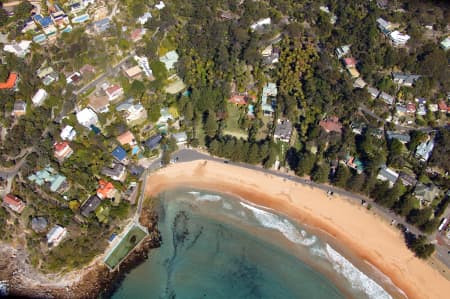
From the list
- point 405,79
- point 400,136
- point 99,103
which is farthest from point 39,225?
point 405,79

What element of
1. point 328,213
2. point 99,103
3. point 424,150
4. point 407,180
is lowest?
point 328,213

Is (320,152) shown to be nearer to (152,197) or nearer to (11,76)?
(152,197)

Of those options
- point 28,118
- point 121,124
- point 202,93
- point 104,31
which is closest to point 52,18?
point 104,31

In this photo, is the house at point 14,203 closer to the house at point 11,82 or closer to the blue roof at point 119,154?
the blue roof at point 119,154

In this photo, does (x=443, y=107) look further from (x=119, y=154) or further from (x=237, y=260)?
(x=119, y=154)

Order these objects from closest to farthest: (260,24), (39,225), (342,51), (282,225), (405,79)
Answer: (39,225), (282,225), (405,79), (342,51), (260,24)
